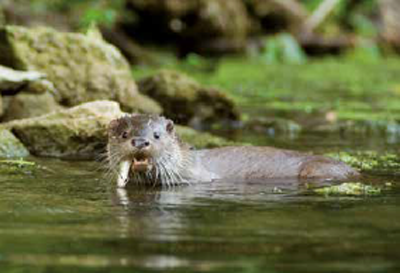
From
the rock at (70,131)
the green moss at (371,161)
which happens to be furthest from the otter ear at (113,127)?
the green moss at (371,161)

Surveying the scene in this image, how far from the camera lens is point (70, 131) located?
7.82 meters

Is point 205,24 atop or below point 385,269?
atop

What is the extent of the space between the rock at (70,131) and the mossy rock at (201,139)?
A: 3.22ft

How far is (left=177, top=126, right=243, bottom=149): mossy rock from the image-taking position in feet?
28.4

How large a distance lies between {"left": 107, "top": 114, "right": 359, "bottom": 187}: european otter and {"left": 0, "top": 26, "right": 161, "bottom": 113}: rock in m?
2.79

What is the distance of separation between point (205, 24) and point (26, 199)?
47.9 ft

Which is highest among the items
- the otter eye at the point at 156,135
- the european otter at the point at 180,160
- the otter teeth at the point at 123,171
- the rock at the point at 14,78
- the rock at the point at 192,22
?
the rock at the point at 192,22

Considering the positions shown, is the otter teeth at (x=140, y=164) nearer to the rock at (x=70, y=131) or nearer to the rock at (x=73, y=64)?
the rock at (x=70, y=131)

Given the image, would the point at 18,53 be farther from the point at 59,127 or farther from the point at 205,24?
the point at 205,24

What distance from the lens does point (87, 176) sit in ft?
21.8

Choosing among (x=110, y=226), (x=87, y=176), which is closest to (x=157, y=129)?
(x=87, y=176)

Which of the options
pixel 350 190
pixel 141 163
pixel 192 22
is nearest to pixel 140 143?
pixel 141 163

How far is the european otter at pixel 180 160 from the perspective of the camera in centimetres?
620

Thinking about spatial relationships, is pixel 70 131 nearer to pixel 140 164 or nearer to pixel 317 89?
pixel 140 164
